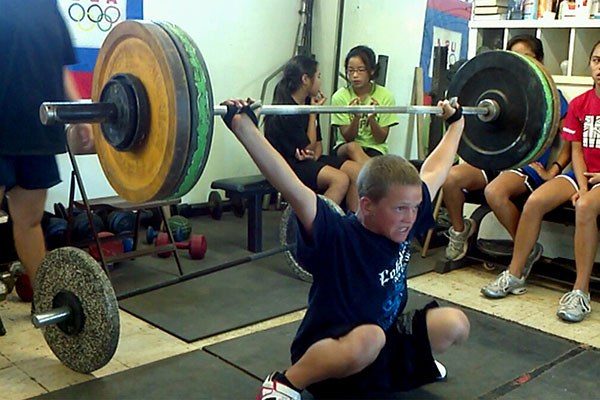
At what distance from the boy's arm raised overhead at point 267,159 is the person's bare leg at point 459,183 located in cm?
184

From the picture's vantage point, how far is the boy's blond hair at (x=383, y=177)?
184 centimetres

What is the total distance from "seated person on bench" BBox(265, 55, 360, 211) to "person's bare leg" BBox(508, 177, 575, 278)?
2.77 ft

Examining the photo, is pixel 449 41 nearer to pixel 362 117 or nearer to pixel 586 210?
pixel 362 117

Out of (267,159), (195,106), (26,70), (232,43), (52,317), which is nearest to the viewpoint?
(195,106)

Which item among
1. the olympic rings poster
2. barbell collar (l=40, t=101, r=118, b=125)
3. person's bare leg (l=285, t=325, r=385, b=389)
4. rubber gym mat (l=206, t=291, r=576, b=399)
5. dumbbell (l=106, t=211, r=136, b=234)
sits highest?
the olympic rings poster

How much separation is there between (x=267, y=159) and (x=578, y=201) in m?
1.85

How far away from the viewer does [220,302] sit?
2.98m

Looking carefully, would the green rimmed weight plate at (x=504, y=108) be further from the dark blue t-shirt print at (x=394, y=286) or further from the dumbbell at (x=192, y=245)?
the dumbbell at (x=192, y=245)

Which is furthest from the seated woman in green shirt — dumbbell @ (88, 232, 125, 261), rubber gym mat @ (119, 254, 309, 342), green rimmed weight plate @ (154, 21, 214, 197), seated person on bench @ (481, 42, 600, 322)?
green rimmed weight plate @ (154, 21, 214, 197)

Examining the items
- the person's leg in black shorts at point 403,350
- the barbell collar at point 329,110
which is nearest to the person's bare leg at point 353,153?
the barbell collar at point 329,110

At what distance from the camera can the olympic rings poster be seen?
3.85 meters

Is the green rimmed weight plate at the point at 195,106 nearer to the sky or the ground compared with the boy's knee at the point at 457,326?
nearer to the sky

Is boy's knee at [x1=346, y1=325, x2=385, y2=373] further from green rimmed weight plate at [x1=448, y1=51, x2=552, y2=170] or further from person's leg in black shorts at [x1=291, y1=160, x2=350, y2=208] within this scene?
person's leg in black shorts at [x1=291, y1=160, x2=350, y2=208]

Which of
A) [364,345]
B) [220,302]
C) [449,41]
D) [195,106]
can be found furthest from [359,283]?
[449,41]
